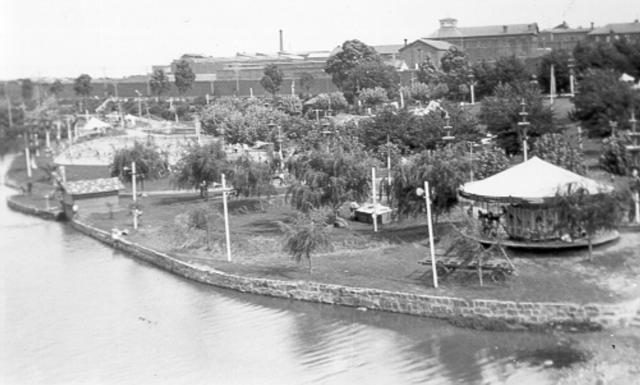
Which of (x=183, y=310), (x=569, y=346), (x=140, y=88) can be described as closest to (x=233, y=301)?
(x=183, y=310)

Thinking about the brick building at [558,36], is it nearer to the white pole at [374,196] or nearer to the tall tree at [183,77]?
the tall tree at [183,77]

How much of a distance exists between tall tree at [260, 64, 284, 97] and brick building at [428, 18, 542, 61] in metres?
16.1

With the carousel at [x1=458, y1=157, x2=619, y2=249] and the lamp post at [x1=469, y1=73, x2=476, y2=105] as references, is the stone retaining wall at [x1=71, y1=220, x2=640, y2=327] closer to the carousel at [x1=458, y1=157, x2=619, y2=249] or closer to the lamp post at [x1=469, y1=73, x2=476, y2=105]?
the carousel at [x1=458, y1=157, x2=619, y2=249]

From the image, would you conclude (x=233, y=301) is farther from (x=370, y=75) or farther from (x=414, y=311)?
(x=370, y=75)

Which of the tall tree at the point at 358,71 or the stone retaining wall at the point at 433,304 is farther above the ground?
the tall tree at the point at 358,71

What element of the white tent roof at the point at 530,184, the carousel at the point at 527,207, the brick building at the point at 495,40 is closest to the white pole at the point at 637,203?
the white tent roof at the point at 530,184

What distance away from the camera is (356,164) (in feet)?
67.2

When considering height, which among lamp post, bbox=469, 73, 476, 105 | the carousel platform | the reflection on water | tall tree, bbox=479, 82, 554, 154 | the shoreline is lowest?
the reflection on water

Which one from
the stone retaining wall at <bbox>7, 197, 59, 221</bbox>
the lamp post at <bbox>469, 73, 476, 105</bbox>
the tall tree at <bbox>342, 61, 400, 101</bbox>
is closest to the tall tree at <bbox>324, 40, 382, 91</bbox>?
the tall tree at <bbox>342, 61, 400, 101</bbox>

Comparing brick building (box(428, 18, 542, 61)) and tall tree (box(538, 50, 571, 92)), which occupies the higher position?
brick building (box(428, 18, 542, 61))

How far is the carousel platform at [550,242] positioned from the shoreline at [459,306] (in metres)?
2.33

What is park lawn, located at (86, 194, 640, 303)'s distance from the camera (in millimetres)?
14273

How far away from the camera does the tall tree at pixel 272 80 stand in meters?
64.9

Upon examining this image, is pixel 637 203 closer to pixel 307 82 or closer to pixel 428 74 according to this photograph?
pixel 428 74
